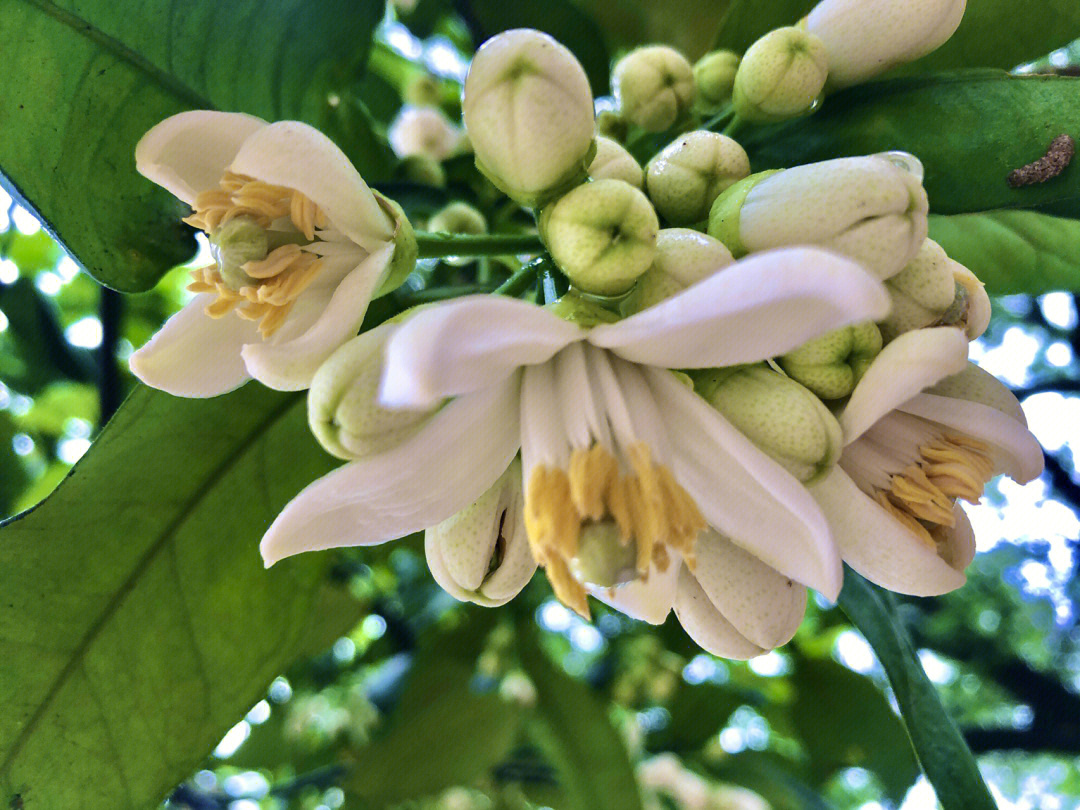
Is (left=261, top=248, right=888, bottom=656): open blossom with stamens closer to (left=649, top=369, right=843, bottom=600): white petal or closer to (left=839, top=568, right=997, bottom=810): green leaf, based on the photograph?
(left=649, top=369, right=843, bottom=600): white petal

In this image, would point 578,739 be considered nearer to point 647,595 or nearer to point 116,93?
point 647,595

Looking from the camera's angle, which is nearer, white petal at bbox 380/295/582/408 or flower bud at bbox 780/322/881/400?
white petal at bbox 380/295/582/408

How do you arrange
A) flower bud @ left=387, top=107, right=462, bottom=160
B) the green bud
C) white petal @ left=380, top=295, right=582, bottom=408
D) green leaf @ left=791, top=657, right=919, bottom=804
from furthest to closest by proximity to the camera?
green leaf @ left=791, top=657, right=919, bottom=804 → flower bud @ left=387, top=107, right=462, bottom=160 → the green bud → white petal @ left=380, top=295, right=582, bottom=408

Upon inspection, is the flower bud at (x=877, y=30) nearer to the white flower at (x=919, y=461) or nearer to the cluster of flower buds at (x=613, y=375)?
the cluster of flower buds at (x=613, y=375)

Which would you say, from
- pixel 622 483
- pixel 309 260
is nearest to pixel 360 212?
pixel 309 260

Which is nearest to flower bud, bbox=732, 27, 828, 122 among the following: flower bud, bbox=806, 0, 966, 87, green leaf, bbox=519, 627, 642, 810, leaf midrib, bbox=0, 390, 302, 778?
flower bud, bbox=806, 0, 966, 87

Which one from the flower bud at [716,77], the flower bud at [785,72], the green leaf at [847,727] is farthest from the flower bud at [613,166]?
the green leaf at [847,727]

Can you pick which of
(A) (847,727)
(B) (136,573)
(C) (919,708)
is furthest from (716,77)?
(A) (847,727)
